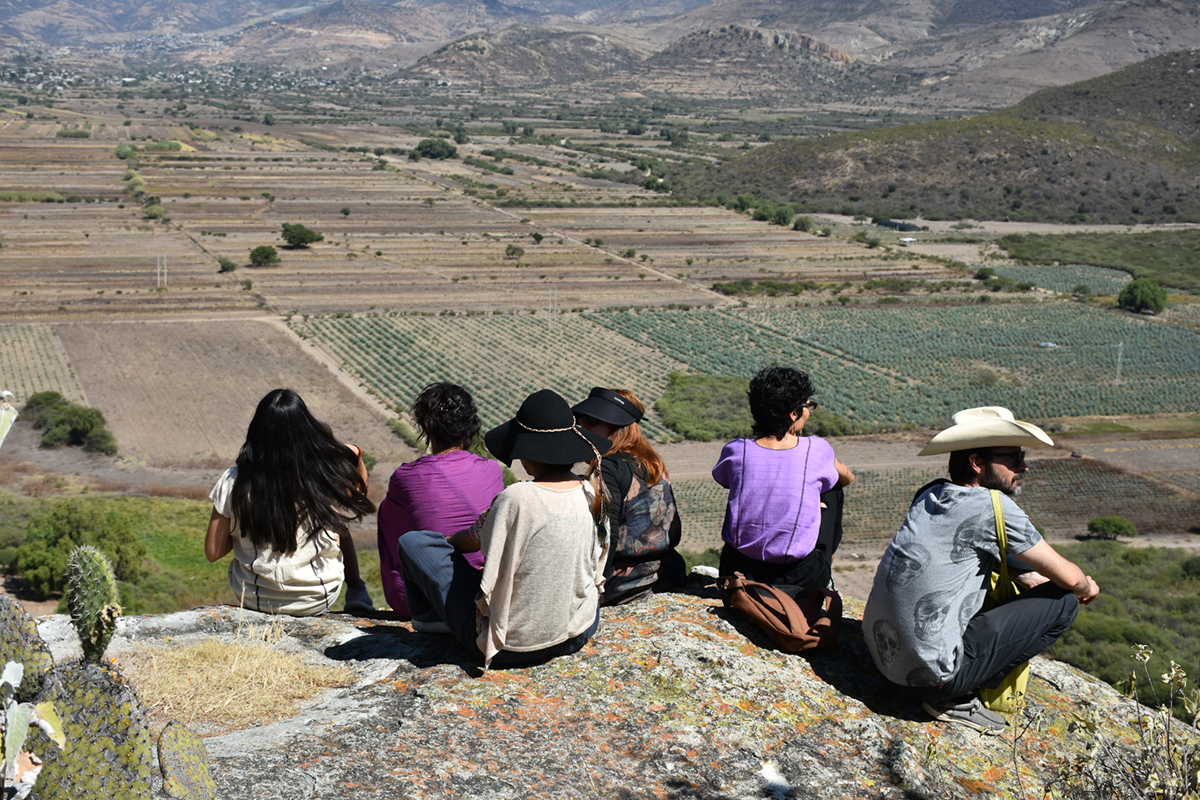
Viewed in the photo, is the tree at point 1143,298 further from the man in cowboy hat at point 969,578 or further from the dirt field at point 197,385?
the man in cowboy hat at point 969,578

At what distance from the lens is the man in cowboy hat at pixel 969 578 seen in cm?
483

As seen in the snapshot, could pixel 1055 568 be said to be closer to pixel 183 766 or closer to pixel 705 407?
pixel 183 766

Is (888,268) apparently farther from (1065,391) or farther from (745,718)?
(745,718)

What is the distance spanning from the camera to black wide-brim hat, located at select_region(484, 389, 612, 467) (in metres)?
4.95

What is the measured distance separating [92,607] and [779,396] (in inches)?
156

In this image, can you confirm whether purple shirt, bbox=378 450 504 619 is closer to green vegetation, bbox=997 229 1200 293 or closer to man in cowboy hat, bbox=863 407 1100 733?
man in cowboy hat, bbox=863 407 1100 733

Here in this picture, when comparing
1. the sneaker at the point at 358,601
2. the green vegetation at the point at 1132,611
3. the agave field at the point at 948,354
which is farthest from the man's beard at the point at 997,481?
the agave field at the point at 948,354

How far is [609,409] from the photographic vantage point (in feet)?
20.8

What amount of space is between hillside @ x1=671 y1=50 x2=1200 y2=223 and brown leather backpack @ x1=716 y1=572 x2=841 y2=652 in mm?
98671

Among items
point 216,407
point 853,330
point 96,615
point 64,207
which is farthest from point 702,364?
point 64,207

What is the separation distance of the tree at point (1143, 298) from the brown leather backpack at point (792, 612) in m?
63.9

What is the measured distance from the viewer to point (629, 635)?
5816mm

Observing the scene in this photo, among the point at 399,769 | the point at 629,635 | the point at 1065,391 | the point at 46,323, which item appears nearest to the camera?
the point at 399,769

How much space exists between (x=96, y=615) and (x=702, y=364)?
45.2 m
